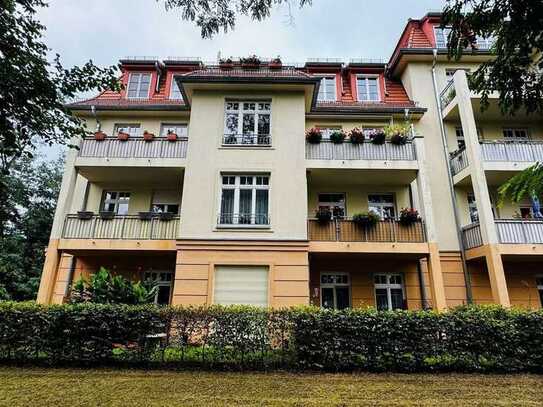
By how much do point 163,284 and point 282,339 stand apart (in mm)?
7419

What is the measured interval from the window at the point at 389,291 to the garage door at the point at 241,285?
4.99m

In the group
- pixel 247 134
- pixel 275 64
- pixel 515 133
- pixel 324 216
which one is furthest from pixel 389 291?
pixel 275 64

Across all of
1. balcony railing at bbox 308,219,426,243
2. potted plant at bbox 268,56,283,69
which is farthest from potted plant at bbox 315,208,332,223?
potted plant at bbox 268,56,283,69

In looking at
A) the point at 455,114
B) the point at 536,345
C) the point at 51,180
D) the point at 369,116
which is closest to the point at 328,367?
the point at 536,345

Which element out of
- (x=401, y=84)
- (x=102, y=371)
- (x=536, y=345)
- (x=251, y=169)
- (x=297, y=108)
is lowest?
(x=102, y=371)

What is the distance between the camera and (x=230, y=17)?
492 centimetres

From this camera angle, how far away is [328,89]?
1702 centimetres

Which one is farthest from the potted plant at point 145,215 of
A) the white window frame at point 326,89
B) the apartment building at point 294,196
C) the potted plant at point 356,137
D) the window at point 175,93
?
the white window frame at point 326,89

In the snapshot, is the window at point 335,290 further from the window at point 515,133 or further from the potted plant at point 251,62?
the window at point 515,133

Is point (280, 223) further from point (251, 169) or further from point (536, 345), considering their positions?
point (536, 345)

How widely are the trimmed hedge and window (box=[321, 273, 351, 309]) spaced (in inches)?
225

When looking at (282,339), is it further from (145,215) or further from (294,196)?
(145,215)

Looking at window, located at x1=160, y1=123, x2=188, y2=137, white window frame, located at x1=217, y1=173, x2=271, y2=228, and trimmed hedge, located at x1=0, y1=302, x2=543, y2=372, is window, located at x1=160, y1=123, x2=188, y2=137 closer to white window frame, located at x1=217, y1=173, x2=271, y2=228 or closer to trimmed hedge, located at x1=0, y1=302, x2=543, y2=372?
white window frame, located at x1=217, y1=173, x2=271, y2=228

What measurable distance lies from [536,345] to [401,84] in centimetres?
1336
